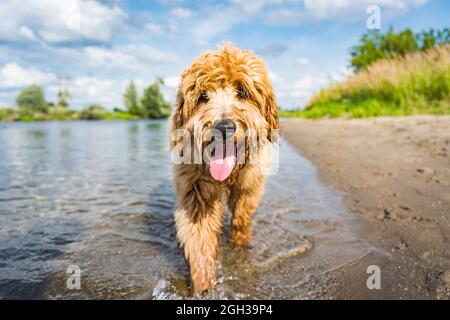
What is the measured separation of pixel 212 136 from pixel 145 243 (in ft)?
7.42

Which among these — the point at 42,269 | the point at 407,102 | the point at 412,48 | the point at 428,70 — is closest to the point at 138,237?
the point at 42,269

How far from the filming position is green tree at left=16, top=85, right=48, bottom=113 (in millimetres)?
69562

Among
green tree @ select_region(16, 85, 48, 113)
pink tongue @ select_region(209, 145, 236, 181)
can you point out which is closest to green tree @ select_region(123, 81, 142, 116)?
green tree @ select_region(16, 85, 48, 113)

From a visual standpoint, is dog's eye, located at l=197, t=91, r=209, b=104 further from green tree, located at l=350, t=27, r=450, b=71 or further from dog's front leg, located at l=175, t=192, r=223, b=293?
green tree, located at l=350, t=27, r=450, b=71

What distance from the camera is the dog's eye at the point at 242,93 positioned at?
4.04 m

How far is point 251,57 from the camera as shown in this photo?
164 inches

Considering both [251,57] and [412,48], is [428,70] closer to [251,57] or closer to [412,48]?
[251,57]

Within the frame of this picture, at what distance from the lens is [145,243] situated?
5020 mm

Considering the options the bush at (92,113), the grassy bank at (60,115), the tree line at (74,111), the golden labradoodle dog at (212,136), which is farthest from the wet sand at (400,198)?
the bush at (92,113)

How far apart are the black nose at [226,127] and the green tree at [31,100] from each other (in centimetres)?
7624

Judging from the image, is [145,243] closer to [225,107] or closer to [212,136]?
[212,136]

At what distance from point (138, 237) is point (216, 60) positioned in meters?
2.86

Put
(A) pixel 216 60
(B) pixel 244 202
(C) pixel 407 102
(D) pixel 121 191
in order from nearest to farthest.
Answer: (A) pixel 216 60, (B) pixel 244 202, (D) pixel 121 191, (C) pixel 407 102

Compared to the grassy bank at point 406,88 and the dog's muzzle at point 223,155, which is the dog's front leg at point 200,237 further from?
the grassy bank at point 406,88
